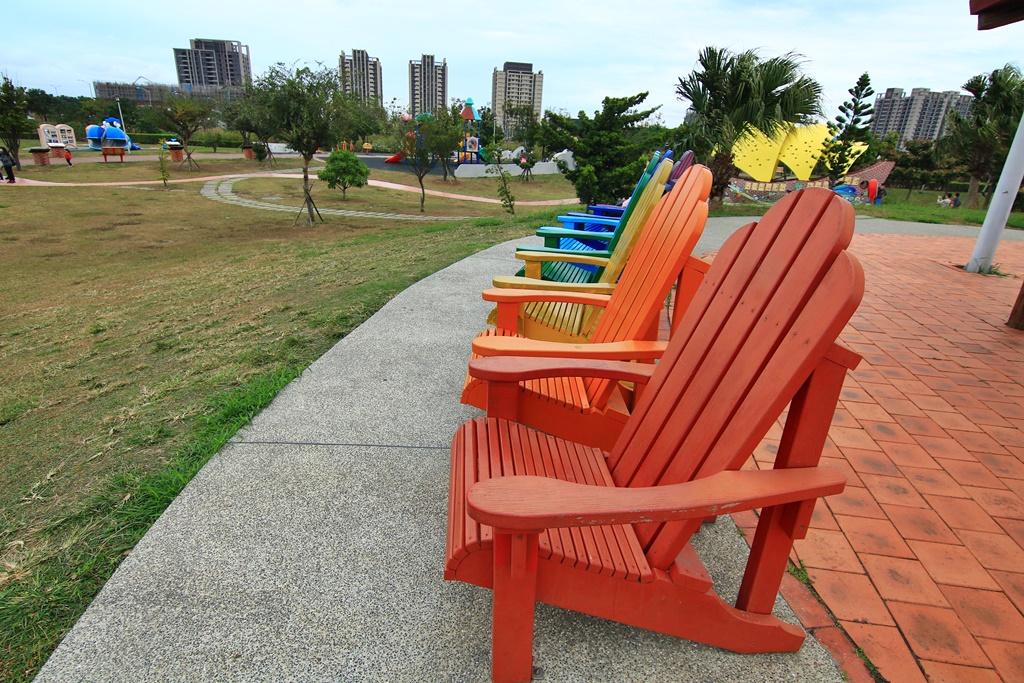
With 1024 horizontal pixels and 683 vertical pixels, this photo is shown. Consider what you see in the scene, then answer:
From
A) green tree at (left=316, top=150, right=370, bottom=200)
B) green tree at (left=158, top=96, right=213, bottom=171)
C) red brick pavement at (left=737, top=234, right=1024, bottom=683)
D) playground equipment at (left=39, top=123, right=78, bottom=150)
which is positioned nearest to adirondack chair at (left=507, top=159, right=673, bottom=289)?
red brick pavement at (left=737, top=234, right=1024, bottom=683)

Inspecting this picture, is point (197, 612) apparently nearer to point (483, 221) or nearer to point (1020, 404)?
point (1020, 404)

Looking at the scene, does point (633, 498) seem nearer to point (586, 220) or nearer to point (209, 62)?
point (586, 220)

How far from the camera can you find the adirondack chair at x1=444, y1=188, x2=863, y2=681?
48.8 inches

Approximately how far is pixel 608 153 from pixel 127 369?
10.0m

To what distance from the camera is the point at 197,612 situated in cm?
167

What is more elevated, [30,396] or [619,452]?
[619,452]

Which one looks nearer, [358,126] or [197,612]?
[197,612]

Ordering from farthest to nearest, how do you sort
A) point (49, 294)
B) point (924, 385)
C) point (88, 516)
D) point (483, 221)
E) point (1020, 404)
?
point (483, 221)
point (49, 294)
point (924, 385)
point (1020, 404)
point (88, 516)

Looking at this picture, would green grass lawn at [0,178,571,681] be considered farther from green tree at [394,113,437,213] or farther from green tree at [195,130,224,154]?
green tree at [195,130,224,154]

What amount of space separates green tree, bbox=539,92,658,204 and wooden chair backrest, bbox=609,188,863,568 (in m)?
10.5

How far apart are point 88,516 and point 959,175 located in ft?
151

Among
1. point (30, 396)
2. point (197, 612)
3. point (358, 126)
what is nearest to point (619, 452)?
point (197, 612)

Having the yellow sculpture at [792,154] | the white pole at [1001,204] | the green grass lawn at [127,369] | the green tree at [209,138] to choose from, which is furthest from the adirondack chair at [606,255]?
the green tree at [209,138]

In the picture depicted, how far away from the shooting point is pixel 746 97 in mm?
12281
